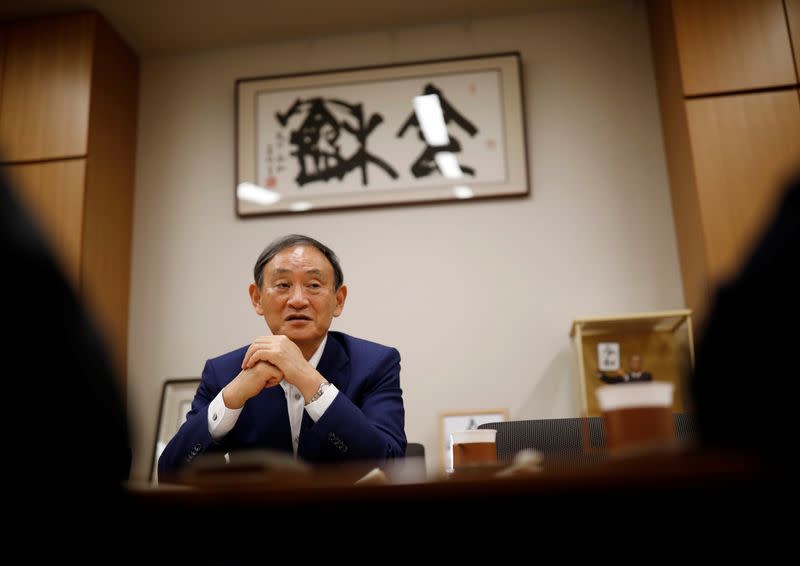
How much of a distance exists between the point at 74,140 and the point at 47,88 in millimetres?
312

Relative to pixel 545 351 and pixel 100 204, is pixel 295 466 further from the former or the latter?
pixel 100 204

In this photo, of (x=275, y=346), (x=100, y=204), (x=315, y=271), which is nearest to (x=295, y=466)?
(x=275, y=346)

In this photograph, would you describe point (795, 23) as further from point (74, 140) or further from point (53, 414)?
point (53, 414)

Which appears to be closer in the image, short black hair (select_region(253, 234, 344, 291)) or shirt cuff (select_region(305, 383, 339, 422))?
shirt cuff (select_region(305, 383, 339, 422))

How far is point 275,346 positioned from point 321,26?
8.35 ft

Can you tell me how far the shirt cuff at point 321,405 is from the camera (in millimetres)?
1586

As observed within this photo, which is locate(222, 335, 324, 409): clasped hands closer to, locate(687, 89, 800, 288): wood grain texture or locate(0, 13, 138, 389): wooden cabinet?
locate(0, 13, 138, 389): wooden cabinet

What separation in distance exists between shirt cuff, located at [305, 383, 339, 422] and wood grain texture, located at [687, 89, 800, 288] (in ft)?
6.43

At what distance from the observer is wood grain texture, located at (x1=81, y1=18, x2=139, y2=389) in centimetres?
340

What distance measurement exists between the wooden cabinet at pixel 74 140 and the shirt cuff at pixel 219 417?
5.99ft

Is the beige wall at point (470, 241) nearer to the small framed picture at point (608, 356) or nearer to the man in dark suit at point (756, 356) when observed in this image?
the small framed picture at point (608, 356)

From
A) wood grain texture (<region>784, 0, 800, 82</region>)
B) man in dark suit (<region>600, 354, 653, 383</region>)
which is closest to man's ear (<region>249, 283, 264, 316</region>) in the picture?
man in dark suit (<region>600, 354, 653, 383</region>)

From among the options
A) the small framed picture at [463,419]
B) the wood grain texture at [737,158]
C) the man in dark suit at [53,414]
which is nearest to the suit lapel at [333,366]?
the man in dark suit at [53,414]

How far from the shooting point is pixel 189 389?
3510mm
